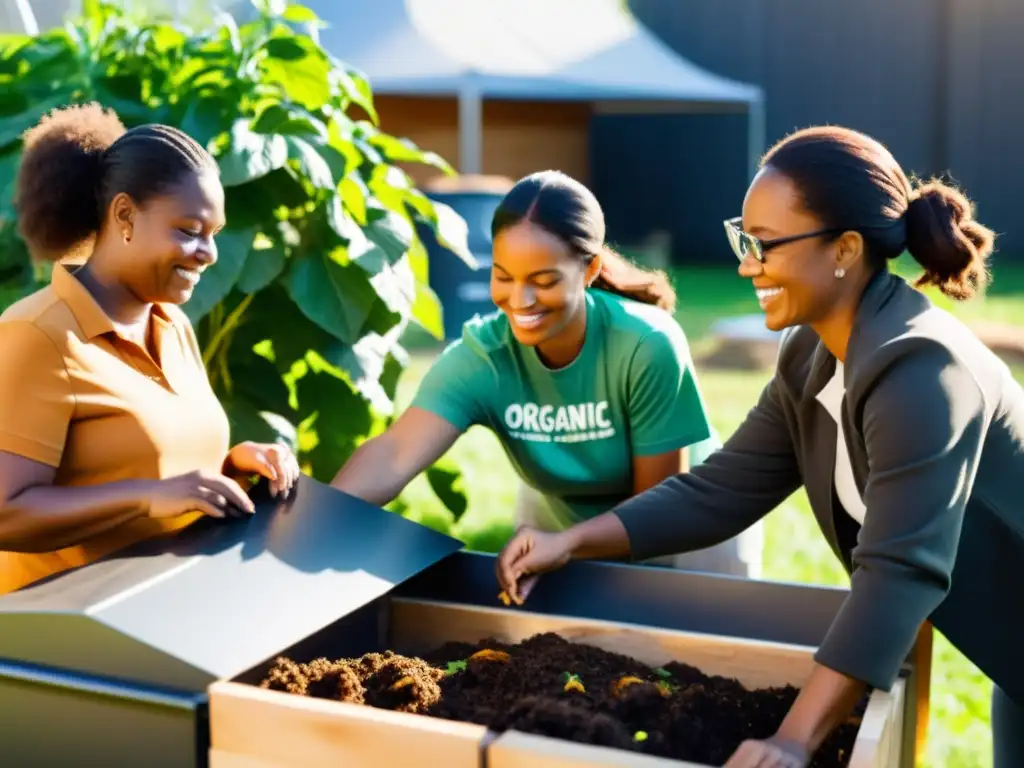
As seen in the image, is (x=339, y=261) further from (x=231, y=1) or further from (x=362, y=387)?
(x=231, y=1)

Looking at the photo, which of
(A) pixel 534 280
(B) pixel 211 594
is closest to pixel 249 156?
(A) pixel 534 280

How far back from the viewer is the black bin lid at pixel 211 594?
1.47m

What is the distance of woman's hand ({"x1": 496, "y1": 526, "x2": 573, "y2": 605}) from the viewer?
6.40 ft

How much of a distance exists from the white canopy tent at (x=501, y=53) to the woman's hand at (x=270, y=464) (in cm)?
834

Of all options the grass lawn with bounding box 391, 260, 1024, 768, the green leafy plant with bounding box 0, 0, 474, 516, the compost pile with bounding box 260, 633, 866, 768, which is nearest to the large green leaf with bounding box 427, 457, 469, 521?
the green leafy plant with bounding box 0, 0, 474, 516

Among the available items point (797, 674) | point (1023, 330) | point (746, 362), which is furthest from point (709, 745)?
point (1023, 330)

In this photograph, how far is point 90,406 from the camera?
182cm

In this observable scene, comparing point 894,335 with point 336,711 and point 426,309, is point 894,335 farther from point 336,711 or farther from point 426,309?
point 426,309

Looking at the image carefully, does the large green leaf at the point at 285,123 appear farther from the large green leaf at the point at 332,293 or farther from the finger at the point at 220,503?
the finger at the point at 220,503

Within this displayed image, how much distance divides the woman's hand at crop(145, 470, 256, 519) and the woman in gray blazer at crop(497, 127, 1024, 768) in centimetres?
43

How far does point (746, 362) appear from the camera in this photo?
7.59 metres

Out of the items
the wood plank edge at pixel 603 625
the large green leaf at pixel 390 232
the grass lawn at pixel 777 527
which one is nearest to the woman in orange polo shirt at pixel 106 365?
the wood plank edge at pixel 603 625

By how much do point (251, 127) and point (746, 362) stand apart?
527 cm

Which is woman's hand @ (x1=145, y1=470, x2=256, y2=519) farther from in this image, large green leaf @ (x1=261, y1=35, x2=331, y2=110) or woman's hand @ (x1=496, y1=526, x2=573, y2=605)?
large green leaf @ (x1=261, y1=35, x2=331, y2=110)
